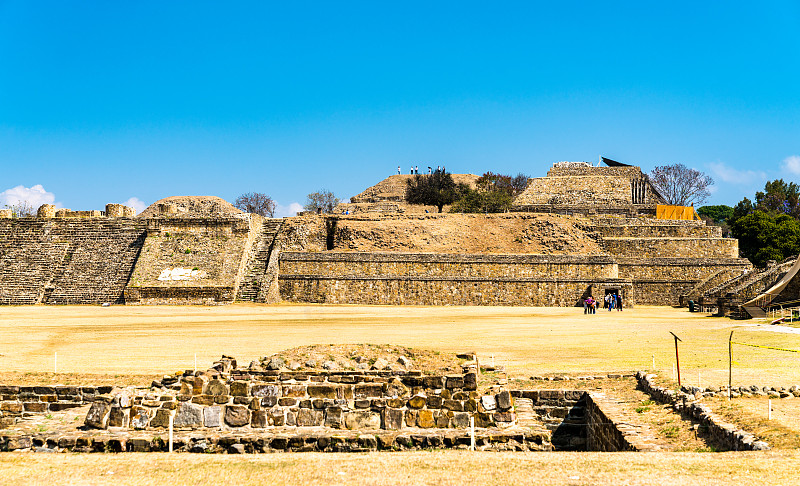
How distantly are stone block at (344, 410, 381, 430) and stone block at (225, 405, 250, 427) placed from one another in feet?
4.54

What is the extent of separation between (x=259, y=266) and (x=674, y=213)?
3006cm

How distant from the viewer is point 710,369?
18.2 m

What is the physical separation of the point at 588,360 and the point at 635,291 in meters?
32.3

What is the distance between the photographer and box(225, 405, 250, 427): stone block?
1148 cm

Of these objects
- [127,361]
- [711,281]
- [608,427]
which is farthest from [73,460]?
[711,281]

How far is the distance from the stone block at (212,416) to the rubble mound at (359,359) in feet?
9.44

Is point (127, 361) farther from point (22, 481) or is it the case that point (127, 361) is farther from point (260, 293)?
point (260, 293)

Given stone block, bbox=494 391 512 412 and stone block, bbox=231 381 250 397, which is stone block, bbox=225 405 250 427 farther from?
stone block, bbox=494 391 512 412

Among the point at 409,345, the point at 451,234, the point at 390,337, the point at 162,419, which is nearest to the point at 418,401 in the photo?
the point at 162,419

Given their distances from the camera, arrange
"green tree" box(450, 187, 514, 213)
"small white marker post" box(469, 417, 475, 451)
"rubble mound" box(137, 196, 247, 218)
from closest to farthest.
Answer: "small white marker post" box(469, 417, 475, 451)
"green tree" box(450, 187, 514, 213)
"rubble mound" box(137, 196, 247, 218)

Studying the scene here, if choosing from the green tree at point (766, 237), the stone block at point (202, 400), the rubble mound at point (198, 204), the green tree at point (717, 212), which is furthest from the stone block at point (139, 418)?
the green tree at point (717, 212)

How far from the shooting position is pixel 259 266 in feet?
168

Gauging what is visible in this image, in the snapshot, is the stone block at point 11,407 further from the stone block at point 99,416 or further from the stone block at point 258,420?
the stone block at point 258,420

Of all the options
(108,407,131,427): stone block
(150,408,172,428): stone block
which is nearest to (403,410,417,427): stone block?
(150,408,172,428): stone block
